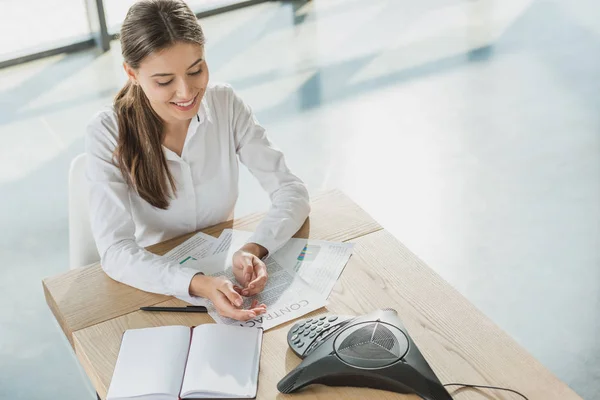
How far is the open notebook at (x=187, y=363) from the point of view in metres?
1.62

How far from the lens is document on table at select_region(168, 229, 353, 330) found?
1848 millimetres

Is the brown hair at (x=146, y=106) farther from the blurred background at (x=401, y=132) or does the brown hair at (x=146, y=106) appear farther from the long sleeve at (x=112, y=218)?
the blurred background at (x=401, y=132)

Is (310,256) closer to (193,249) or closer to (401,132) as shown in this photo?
(193,249)

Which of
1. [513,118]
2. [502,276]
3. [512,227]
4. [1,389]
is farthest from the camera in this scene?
[513,118]

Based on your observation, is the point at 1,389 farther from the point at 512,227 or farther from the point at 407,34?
the point at 407,34

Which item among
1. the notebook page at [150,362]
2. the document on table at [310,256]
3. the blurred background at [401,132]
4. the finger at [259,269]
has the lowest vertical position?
the blurred background at [401,132]

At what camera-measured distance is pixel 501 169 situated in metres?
3.83

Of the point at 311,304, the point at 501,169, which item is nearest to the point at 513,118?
the point at 501,169

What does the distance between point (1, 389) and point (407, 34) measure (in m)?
3.38

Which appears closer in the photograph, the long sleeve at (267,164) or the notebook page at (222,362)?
the notebook page at (222,362)

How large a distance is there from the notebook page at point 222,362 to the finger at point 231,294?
0.20 feet

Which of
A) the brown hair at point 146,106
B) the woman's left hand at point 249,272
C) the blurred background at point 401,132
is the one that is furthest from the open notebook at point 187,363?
Result: the blurred background at point 401,132

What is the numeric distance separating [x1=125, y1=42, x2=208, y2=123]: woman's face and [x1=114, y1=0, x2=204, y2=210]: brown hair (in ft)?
0.06

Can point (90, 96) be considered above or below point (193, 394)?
below
